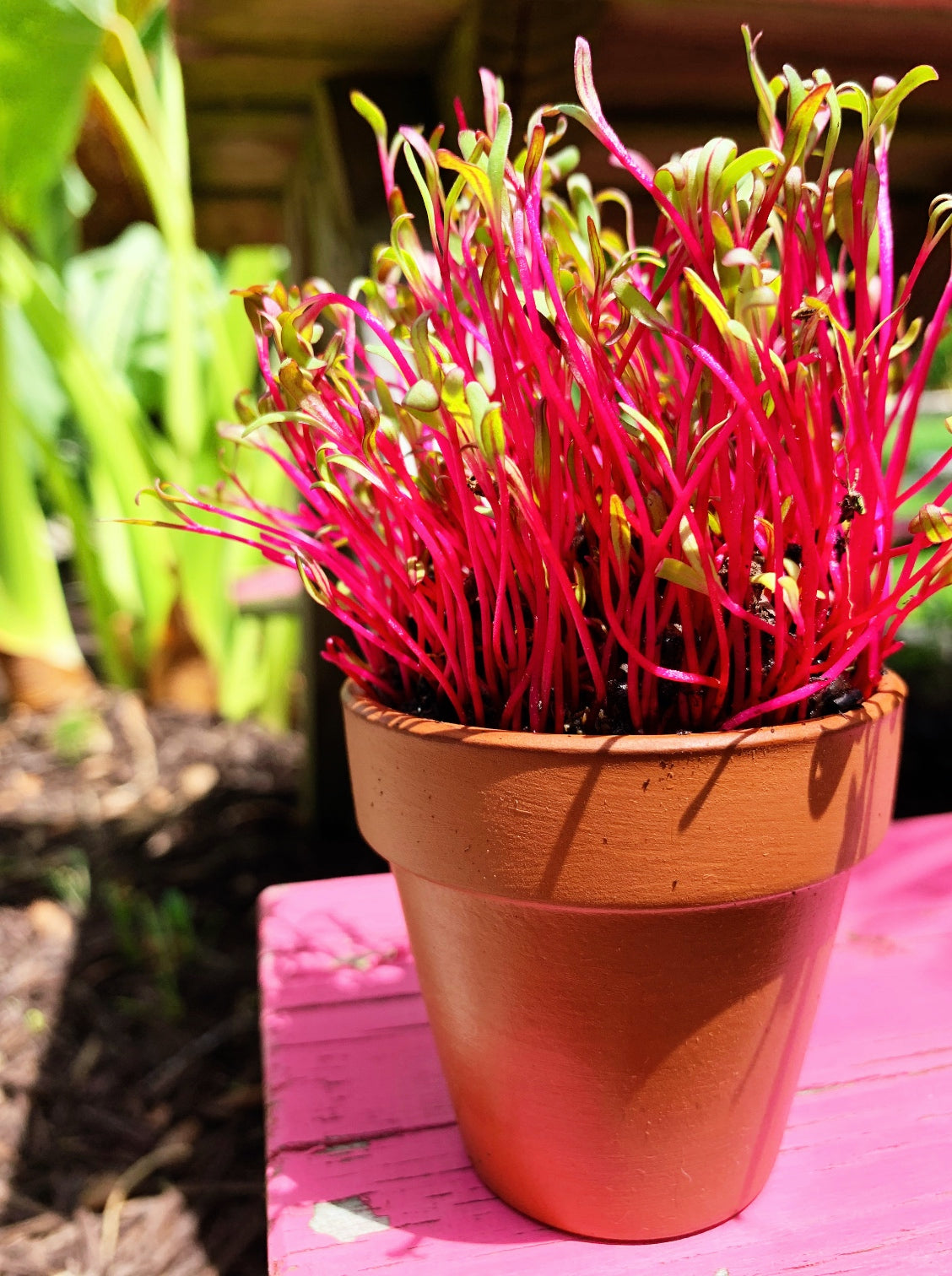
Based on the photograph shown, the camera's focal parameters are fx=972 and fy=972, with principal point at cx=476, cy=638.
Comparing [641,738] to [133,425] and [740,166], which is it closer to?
[740,166]

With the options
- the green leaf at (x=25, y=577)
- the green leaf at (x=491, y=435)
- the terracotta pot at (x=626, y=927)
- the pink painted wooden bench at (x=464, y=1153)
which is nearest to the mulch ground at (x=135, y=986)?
the green leaf at (x=25, y=577)

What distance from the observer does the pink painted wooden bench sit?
0.41m

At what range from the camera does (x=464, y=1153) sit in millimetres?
484

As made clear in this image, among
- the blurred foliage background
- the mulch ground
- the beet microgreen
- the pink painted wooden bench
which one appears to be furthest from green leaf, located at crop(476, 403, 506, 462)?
the blurred foliage background

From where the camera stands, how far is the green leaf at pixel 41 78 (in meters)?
0.86

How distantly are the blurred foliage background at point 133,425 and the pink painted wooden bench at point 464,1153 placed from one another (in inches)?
31.2

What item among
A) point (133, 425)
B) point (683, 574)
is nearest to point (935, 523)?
point (683, 574)

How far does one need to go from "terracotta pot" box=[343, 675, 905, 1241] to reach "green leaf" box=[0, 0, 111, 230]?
31.1 inches

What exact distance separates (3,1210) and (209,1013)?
271mm

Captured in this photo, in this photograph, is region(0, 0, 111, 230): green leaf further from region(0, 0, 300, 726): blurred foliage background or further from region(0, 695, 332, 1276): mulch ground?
region(0, 695, 332, 1276): mulch ground

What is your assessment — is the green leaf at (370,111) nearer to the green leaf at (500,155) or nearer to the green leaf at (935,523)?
the green leaf at (500,155)

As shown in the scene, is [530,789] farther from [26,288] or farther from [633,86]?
[26,288]

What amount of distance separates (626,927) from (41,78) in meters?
→ 0.98

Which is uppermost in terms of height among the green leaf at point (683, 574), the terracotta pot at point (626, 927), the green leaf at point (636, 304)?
the green leaf at point (636, 304)
